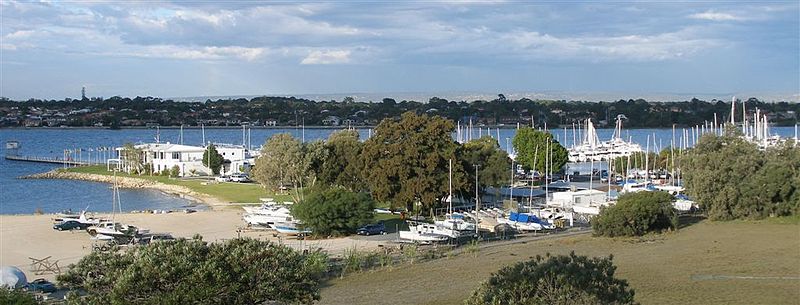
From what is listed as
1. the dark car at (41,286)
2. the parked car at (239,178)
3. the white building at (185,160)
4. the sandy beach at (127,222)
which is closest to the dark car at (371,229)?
the sandy beach at (127,222)

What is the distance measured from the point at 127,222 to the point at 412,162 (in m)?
14.4

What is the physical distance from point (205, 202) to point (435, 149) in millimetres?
20089

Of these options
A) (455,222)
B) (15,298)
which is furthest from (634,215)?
(15,298)

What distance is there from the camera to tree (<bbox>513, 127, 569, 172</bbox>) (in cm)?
6406

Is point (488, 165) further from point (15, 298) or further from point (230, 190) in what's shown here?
point (15, 298)

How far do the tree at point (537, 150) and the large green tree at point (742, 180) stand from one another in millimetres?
20296

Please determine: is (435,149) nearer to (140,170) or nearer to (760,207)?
(760,207)

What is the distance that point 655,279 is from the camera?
2603cm

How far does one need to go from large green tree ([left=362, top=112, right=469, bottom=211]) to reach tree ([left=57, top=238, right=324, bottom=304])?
1082 inches

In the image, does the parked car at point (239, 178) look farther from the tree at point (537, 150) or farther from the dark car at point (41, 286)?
the dark car at point (41, 286)

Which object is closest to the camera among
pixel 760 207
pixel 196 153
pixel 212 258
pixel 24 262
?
pixel 212 258

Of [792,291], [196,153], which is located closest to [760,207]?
[792,291]

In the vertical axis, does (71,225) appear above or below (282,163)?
below

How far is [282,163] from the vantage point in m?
49.5
